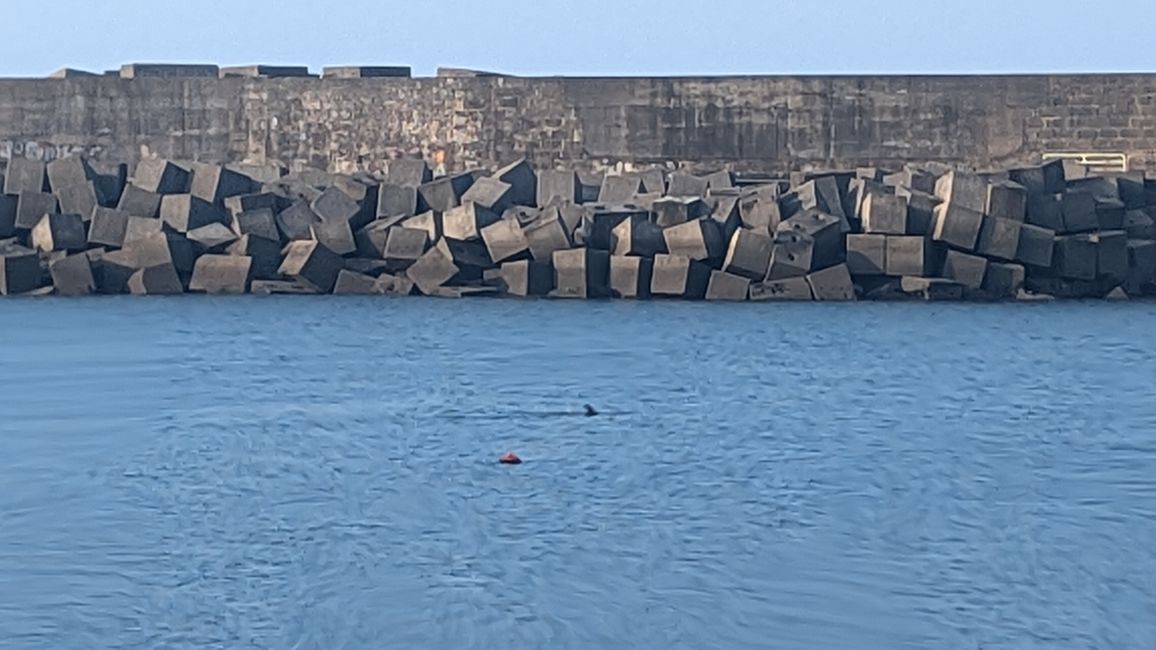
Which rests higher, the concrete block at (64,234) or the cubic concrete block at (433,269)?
the concrete block at (64,234)

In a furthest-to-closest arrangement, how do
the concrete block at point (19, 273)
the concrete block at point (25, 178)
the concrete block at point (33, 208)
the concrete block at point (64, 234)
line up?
the concrete block at point (25, 178)
the concrete block at point (33, 208)
the concrete block at point (64, 234)
the concrete block at point (19, 273)

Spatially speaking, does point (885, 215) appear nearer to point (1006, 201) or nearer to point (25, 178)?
point (1006, 201)

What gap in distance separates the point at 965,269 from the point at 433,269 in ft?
14.5

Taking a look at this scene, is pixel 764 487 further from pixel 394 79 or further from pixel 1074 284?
pixel 394 79

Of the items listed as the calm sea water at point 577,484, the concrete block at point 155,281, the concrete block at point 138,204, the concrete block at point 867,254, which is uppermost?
the concrete block at point 138,204

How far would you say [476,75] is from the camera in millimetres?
24125

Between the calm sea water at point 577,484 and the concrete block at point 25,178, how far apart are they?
8.93 feet

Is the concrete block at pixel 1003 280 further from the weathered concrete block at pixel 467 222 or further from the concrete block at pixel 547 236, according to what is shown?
the weathered concrete block at pixel 467 222

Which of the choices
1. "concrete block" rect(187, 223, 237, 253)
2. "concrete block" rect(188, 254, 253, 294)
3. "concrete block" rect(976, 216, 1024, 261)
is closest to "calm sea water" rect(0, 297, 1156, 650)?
"concrete block" rect(976, 216, 1024, 261)

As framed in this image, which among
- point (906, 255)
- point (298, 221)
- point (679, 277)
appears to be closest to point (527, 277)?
point (679, 277)

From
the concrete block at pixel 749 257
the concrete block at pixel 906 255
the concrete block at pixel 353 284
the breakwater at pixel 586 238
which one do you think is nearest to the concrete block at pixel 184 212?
the breakwater at pixel 586 238

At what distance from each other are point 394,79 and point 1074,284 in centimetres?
837

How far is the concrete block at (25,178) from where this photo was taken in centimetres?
1964

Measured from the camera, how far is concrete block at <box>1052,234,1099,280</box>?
18453 mm
